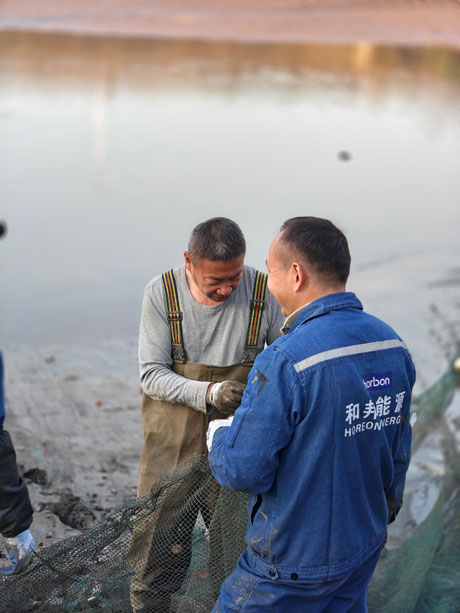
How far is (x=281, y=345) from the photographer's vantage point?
7.39 feet

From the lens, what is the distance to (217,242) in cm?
297

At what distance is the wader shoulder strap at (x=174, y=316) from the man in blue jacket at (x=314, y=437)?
723 mm

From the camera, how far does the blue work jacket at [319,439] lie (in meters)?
2.21

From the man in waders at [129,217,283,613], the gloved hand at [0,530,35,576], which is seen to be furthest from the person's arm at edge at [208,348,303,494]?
the gloved hand at [0,530,35,576]

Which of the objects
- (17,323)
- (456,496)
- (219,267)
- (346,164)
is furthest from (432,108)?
(219,267)

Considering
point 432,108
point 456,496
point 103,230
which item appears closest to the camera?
point 456,496

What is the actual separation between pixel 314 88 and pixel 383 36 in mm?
3100

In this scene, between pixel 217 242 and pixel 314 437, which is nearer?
pixel 314 437

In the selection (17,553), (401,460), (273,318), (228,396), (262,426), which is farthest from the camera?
(17,553)

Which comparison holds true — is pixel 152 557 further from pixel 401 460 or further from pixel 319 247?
pixel 319 247

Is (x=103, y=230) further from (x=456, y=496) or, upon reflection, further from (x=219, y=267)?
A: (x=219, y=267)

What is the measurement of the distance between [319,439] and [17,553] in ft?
5.87

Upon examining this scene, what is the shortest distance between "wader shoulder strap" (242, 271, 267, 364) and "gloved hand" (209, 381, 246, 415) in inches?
11.6

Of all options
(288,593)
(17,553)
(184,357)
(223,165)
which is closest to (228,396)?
(184,357)
